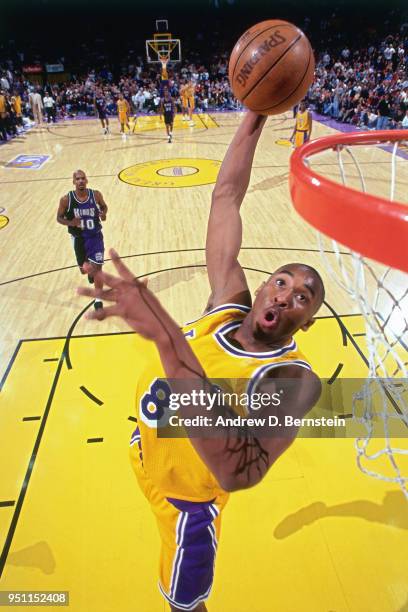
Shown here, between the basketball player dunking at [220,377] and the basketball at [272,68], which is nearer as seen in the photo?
the basketball player dunking at [220,377]

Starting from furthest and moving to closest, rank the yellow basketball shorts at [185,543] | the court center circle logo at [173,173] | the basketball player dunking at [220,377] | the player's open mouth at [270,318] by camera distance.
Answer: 1. the court center circle logo at [173,173]
2. the yellow basketball shorts at [185,543]
3. the player's open mouth at [270,318]
4. the basketball player dunking at [220,377]

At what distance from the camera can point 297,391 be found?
1.55m

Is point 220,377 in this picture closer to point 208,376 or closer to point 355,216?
point 208,376

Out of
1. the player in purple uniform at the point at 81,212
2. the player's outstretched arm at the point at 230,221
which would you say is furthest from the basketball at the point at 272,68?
the player in purple uniform at the point at 81,212

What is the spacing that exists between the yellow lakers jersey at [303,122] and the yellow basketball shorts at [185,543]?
984cm

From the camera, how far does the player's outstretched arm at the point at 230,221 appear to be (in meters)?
1.97

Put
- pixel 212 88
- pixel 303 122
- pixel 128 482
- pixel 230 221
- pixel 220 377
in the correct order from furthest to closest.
Answer: 1. pixel 212 88
2. pixel 303 122
3. pixel 128 482
4. pixel 230 221
5. pixel 220 377

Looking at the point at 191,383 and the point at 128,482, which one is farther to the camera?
the point at 128,482

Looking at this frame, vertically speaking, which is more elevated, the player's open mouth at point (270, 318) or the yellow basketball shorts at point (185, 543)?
the player's open mouth at point (270, 318)

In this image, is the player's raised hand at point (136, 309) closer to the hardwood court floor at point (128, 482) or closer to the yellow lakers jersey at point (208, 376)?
the yellow lakers jersey at point (208, 376)

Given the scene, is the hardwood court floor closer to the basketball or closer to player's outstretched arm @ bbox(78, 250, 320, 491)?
player's outstretched arm @ bbox(78, 250, 320, 491)

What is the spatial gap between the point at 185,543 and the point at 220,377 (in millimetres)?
761

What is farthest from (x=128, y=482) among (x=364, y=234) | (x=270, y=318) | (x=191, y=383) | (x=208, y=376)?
(x=364, y=234)

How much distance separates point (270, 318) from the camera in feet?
5.60
